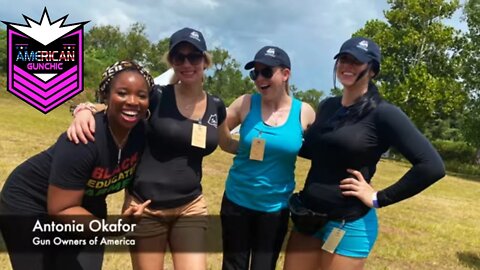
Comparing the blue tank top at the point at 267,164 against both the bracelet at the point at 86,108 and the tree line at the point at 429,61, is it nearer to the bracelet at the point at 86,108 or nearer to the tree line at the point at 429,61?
the bracelet at the point at 86,108

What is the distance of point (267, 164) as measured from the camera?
333 centimetres

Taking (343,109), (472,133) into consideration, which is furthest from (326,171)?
(472,133)

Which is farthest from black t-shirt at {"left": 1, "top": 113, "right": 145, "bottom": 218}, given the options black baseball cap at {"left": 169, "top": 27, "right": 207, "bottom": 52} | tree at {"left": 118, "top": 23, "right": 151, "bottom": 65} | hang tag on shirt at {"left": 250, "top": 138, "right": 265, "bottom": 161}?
tree at {"left": 118, "top": 23, "right": 151, "bottom": 65}

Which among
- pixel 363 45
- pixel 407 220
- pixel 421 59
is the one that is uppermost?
pixel 421 59

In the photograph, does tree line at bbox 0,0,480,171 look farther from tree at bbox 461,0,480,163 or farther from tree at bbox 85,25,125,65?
tree at bbox 85,25,125,65

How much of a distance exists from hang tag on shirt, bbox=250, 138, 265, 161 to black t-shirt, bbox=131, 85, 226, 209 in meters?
0.34

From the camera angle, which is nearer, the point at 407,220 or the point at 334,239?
the point at 334,239

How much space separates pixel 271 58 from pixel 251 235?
1.34 metres

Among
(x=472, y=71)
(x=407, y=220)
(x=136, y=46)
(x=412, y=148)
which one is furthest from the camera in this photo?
(x=136, y=46)

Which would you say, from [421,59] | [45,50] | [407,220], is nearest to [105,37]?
[421,59]

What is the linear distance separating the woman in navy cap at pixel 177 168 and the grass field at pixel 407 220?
2150 mm

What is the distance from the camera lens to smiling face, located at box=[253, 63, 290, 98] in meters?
3.37

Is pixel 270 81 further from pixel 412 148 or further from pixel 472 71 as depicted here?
pixel 472 71

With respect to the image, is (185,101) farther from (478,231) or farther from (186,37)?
(478,231)
